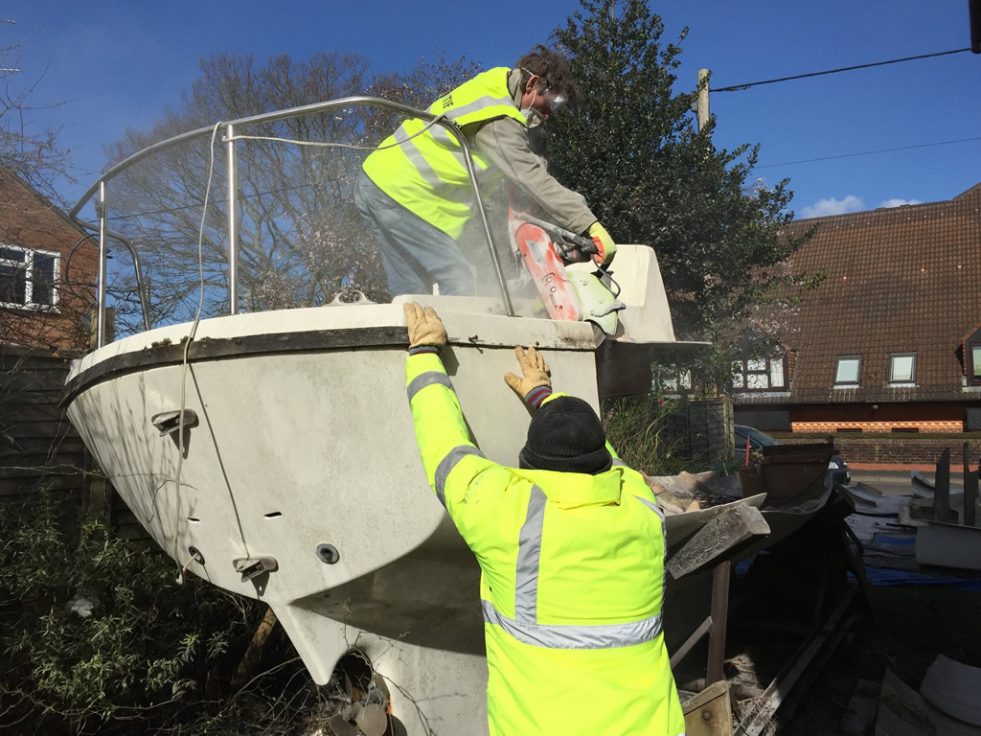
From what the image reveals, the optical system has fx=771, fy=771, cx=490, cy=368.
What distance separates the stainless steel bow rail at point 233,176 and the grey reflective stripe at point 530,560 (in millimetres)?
1042

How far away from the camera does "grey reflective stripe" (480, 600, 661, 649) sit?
77.8 inches

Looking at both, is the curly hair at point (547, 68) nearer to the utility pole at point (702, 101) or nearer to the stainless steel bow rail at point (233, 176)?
the stainless steel bow rail at point (233, 176)

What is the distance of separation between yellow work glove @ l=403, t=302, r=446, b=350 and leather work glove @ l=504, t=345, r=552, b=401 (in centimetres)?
36

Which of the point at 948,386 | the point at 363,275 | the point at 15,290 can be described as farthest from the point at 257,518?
the point at 948,386

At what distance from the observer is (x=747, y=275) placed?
10.0 m

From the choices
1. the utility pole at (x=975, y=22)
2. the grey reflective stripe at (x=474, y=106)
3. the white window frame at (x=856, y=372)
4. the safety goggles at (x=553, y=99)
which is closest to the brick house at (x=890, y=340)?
the white window frame at (x=856, y=372)

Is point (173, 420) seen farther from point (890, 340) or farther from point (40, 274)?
point (890, 340)

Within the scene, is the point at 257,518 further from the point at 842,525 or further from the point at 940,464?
the point at 940,464

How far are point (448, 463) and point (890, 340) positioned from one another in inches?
903

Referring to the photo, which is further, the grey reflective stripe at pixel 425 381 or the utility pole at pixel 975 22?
the utility pole at pixel 975 22

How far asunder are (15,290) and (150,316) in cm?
164

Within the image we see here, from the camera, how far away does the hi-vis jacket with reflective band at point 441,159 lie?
3016 millimetres

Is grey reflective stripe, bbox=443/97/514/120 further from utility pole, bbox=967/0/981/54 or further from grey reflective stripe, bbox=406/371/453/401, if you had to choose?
utility pole, bbox=967/0/981/54

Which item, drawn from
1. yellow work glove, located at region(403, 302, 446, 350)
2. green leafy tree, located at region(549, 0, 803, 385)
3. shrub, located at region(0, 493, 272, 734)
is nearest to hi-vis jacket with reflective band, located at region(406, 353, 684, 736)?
yellow work glove, located at region(403, 302, 446, 350)
